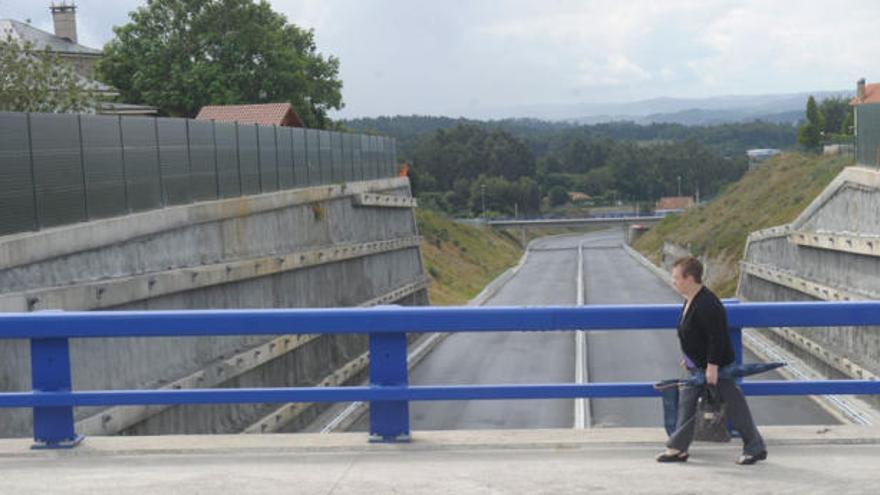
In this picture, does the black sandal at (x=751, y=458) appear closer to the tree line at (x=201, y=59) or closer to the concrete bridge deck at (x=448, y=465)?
the concrete bridge deck at (x=448, y=465)

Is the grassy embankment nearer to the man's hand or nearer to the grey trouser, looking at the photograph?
the grey trouser

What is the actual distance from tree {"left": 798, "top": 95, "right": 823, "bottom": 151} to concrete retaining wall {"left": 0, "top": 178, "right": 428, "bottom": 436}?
98948 millimetres

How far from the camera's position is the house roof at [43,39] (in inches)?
2753

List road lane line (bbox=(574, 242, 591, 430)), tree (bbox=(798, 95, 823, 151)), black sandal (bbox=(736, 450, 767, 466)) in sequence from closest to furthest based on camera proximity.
Result: black sandal (bbox=(736, 450, 767, 466))
road lane line (bbox=(574, 242, 591, 430))
tree (bbox=(798, 95, 823, 151))

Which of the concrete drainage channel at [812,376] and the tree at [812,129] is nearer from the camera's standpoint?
the concrete drainage channel at [812,376]

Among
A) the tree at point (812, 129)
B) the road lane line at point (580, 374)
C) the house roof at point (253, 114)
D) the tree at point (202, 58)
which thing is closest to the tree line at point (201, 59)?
the tree at point (202, 58)

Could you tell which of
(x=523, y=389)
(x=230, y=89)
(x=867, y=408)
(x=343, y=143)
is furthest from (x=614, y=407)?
(x=230, y=89)

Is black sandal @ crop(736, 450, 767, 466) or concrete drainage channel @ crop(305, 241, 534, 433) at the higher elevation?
black sandal @ crop(736, 450, 767, 466)

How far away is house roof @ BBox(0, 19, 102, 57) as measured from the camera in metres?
69.9

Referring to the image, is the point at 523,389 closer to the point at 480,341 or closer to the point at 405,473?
the point at 405,473

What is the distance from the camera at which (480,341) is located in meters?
57.8

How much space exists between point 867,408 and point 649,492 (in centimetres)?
2652

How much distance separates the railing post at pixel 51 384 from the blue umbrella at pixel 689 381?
14.9 feet

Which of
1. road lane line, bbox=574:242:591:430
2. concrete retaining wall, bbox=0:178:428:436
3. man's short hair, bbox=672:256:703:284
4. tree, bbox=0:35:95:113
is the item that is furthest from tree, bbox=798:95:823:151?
man's short hair, bbox=672:256:703:284
